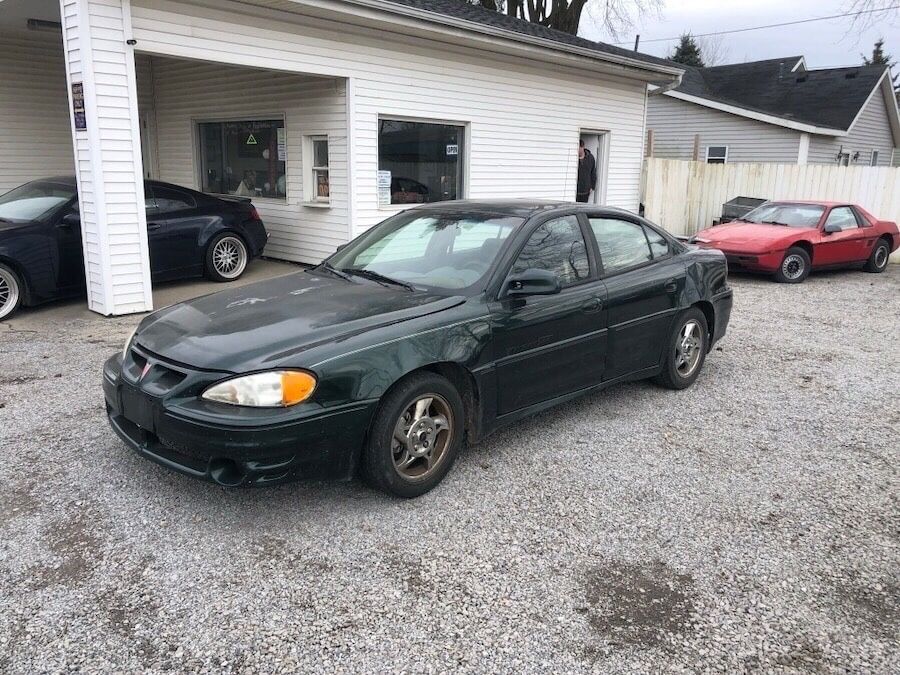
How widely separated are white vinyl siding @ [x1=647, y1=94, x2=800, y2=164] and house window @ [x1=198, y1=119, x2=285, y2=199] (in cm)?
1449

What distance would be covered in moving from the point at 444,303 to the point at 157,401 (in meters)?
1.55

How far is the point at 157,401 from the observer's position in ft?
10.9

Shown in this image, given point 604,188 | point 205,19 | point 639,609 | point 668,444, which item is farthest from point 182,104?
point 639,609

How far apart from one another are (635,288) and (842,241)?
895 cm

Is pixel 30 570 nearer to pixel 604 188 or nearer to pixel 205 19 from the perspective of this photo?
pixel 205 19

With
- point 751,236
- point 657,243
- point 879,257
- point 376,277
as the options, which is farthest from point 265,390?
point 879,257

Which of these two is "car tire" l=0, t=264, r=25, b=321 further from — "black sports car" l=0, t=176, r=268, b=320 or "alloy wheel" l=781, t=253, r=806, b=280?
"alloy wheel" l=781, t=253, r=806, b=280

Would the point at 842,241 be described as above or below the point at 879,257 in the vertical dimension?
above

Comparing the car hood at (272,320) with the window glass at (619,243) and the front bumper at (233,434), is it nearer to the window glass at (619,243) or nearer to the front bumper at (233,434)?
the front bumper at (233,434)

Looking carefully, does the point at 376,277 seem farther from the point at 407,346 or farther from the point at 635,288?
the point at 635,288

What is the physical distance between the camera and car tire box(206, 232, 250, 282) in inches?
374

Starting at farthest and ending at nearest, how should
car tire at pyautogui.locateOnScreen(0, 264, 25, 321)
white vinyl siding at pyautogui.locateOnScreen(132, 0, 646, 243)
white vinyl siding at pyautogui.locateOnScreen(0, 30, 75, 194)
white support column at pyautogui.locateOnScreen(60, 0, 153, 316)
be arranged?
white vinyl siding at pyautogui.locateOnScreen(0, 30, 75, 194), white vinyl siding at pyautogui.locateOnScreen(132, 0, 646, 243), car tire at pyautogui.locateOnScreen(0, 264, 25, 321), white support column at pyautogui.locateOnScreen(60, 0, 153, 316)

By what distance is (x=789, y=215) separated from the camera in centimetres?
1216

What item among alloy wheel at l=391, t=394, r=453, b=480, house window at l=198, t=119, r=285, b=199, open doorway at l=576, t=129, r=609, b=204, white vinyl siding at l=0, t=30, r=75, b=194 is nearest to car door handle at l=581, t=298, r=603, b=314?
alloy wheel at l=391, t=394, r=453, b=480
